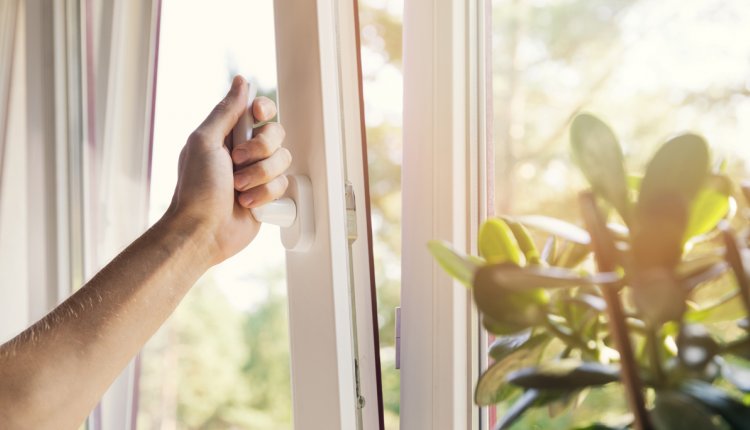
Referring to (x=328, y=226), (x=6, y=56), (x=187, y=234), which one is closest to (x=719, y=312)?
(x=328, y=226)

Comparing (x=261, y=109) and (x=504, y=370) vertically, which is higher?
(x=261, y=109)

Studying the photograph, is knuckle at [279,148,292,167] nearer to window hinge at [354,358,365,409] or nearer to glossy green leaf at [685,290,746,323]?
window hinge at [354,358,365,409]

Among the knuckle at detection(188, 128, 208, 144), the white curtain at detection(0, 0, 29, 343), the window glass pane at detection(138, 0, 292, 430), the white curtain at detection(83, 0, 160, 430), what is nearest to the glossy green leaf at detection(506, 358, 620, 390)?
the knuckle at detection(188, 128, 208, 144)

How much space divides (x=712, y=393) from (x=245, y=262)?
96 centimetres

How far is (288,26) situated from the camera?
0.92 metres

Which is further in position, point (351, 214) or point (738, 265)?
point (351, 214)

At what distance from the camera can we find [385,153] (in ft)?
3.16

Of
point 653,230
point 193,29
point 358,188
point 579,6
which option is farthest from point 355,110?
point 653,230

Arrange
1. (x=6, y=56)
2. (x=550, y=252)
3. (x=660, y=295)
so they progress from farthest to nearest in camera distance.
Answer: (x=6, y=56) < (x=550, y=252) < (x=660, y=295)

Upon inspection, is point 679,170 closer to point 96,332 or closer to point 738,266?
point 738,266

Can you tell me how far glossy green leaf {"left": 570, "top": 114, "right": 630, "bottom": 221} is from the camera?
39cm

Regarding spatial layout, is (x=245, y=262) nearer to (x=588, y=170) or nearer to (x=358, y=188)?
(x=358, y=188)

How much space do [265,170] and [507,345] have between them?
0.46 metres

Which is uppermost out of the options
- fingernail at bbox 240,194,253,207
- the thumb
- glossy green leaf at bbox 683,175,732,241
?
the thumb
